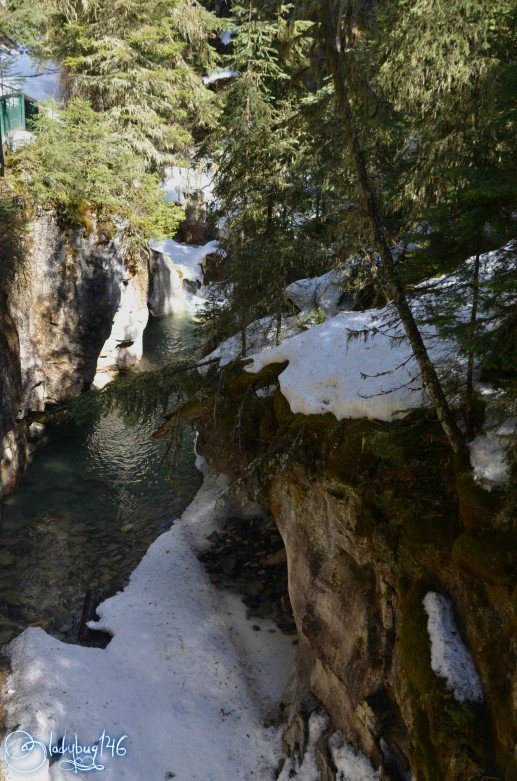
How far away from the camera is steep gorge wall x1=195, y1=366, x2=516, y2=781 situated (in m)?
5.45

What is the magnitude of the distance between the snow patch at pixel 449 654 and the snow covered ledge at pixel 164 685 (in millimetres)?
4302

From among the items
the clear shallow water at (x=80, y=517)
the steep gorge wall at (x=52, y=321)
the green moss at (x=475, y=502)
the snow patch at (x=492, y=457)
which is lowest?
the clear shallow water at (x=80, y=517)

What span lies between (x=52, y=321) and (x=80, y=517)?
297 inches

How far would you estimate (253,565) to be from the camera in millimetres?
12641

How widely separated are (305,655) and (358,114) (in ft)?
29.3

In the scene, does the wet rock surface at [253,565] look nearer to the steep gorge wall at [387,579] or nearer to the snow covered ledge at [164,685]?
the snow covered ledge at [164,685]

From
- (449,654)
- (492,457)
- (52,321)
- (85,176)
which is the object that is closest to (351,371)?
(492,457)

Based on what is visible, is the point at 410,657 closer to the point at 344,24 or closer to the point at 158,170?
the point at 344,24

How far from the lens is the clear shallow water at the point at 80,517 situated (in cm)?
1152

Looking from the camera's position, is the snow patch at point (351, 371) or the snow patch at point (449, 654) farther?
the snow patch at point (351, 371)

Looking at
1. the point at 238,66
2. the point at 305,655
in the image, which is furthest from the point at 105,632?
the point at 238,66

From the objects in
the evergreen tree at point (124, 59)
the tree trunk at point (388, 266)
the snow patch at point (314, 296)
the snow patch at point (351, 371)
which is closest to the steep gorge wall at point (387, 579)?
the snow patch at point (351, 371)

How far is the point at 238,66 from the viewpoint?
13570mm

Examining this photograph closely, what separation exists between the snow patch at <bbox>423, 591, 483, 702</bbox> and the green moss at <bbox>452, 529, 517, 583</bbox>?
85 centimetres
